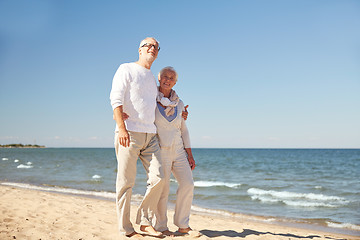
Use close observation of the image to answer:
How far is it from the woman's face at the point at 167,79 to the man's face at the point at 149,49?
29 centimetres

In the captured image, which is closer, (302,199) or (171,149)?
(171,149)

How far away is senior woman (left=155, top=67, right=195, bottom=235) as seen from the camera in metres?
3.62

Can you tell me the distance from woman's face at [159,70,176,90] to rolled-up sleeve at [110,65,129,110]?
566 mm

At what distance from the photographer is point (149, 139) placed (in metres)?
3.42

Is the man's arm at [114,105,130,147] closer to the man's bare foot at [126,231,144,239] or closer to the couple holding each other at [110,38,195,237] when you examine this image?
the couple holding each other at [110,38,195,237]

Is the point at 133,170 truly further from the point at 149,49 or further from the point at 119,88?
the point at 149,49

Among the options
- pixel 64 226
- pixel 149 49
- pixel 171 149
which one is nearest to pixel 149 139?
pixel 171 149

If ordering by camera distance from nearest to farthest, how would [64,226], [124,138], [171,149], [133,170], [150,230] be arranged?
[124,138], [133,170], [150,230], [171,149], [64,226]

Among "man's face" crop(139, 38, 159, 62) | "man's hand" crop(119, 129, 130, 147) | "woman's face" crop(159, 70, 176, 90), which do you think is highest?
"man's face" crop(139, 38, 159, 62)

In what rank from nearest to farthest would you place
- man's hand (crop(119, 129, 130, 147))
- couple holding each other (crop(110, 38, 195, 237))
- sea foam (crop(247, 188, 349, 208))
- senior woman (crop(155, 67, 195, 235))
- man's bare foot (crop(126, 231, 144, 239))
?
man's hand (crop(119, 129, 130, 147))
couple holding each other (crop(110, 38, 195, 237))
man's bare foot (crop(126, 231, 144, 239))
senior woman (crop(155, 67, 195, 235))
sea foam (crop(247, 188, 349, 208))

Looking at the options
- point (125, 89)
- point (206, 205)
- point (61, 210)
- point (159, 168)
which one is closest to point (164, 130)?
point (159, 168)

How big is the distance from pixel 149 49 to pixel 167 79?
43 cm

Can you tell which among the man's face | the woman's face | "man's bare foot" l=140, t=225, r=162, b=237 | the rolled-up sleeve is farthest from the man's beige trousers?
the man's face

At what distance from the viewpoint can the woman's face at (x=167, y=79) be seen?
12.2ft
